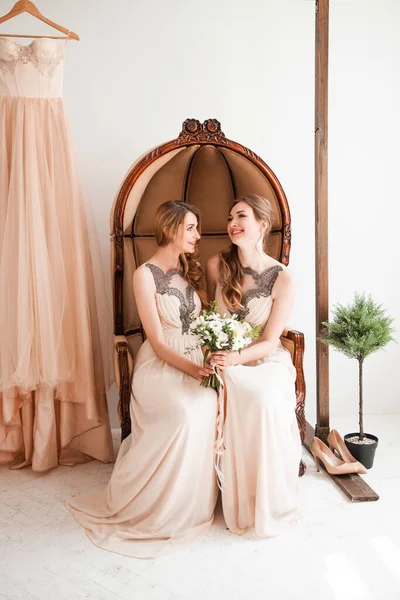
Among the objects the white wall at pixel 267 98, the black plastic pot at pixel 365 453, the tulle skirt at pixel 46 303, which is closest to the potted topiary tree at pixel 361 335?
the black plastic pot at pixel 365 453

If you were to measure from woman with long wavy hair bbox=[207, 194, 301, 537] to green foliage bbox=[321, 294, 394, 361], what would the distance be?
0.38 metres

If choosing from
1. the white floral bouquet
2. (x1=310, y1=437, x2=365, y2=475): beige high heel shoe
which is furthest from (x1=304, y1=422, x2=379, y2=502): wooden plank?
the white floral bouquet

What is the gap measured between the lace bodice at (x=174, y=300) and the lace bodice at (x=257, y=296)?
0.56ft

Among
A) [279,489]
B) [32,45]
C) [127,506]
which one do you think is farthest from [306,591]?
[32,45]

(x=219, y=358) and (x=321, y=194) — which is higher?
(x=321, y=194)

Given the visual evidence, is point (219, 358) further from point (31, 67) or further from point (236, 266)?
point (31, 67)

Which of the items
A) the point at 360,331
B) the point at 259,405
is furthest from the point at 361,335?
the point at 259,405

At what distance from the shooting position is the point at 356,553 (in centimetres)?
239

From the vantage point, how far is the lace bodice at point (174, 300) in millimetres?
3062

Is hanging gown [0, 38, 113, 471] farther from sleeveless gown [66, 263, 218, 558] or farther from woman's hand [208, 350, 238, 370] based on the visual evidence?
woman's hand [208, 350, 238, 370]

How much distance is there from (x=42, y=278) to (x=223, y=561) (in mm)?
1702

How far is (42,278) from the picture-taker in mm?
3064

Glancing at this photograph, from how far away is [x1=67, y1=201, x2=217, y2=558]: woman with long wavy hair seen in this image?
253 cm

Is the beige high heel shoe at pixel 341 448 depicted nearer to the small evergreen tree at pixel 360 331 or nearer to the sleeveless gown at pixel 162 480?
the small evergreen tree at pixel 360 331
